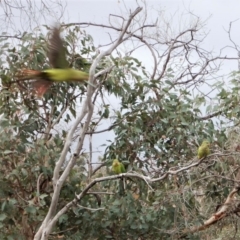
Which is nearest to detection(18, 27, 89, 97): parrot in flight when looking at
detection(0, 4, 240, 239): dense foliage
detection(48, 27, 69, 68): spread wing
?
detection(48, 27, 69, 68): spread wing

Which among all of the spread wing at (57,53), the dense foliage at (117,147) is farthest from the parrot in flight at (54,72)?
the dense foliage at (117,147)

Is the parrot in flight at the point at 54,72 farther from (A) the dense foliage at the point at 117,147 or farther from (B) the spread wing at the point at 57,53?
(A) the dense foliage at the point at 117,147

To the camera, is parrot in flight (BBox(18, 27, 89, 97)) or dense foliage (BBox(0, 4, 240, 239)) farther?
dense foliage (BBox(0, 4, 240, 239))

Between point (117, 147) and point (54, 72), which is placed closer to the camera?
point (54, 72)

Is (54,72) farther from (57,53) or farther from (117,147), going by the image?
(117,147)

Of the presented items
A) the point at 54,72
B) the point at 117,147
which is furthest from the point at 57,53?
the point at 117,147

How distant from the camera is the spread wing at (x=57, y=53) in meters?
1.48

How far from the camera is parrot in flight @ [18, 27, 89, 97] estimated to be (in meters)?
1.40

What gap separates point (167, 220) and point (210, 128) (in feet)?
1.52

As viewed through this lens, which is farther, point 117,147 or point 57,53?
point 117,147

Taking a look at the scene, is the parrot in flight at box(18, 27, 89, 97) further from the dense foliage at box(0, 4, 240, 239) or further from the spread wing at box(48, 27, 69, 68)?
the dense foliage at box(0, 4, 240, 239)

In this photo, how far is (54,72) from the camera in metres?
1.42

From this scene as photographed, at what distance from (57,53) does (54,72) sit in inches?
4.0

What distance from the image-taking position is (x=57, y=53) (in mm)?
1498
